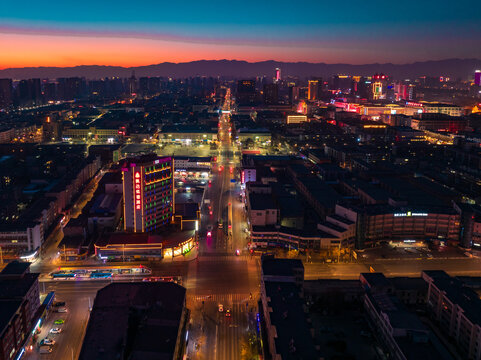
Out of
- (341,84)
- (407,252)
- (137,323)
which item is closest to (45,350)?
(137,323)

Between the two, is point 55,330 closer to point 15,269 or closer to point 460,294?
point 15,269

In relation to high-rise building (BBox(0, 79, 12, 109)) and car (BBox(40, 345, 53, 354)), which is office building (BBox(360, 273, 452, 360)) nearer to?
car (BBox(40, 345, 53, 354))

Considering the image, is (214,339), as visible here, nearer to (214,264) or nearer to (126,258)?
(214,264)

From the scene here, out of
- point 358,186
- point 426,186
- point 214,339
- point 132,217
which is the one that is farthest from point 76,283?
point 426,186

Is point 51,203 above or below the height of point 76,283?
above

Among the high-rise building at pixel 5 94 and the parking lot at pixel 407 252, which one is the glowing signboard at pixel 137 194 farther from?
the high-rise building at pixel 5 94
